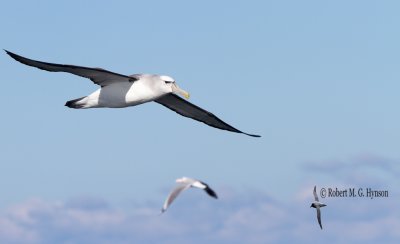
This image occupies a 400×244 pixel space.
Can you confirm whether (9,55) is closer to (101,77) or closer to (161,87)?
(101,77)

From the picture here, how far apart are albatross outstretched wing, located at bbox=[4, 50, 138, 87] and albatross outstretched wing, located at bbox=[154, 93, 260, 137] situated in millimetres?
3772

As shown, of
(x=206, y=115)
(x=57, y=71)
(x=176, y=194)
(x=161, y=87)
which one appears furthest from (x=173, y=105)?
(x=176, y=194)

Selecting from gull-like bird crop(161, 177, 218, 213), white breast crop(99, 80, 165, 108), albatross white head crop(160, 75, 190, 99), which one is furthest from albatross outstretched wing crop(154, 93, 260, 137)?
gull-like bird crop(161, 177, 218, 213)

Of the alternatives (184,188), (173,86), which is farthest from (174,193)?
(173,86)

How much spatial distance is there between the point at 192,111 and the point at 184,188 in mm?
10601

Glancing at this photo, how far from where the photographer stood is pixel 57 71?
25109 mm

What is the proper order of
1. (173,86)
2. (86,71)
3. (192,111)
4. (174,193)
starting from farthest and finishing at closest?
(192,111) → (173,86) → (86,71) → (174,193)

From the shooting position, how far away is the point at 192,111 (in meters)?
30.8

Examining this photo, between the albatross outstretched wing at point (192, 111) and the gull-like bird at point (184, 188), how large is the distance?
943cm

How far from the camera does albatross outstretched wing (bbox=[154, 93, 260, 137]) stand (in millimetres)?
30188

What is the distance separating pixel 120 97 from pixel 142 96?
2.30 feet

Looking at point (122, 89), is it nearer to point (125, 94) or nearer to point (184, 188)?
point (125, 94)

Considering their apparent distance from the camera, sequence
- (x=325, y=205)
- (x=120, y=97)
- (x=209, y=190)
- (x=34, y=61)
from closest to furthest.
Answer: (x=209, y=190)
(x=34, y=61)
(x=120, y=97)
(x=325, y=205)

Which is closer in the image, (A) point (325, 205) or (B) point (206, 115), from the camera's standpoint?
(B) point (206, 115)
